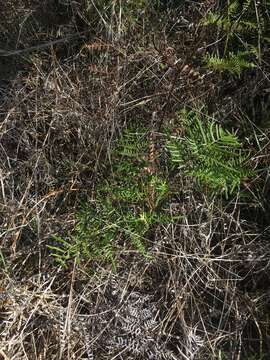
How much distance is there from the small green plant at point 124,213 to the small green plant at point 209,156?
109 mm

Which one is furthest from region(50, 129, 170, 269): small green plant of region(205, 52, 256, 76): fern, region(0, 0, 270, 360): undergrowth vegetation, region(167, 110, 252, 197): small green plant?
region(205, 52, 256, 76): fern

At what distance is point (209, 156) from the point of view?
6.32 feet

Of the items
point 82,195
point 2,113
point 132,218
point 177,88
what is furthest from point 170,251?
point 2,113

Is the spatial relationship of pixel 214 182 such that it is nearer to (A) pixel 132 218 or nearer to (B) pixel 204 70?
(A) pixel 132 218

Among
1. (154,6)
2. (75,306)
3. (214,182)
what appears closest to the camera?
(214,182)

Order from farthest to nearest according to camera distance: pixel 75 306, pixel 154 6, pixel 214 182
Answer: pixel 154 6 < pixel 75 306 < pixel 214 182

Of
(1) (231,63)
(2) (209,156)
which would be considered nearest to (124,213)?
(2) (209,156)

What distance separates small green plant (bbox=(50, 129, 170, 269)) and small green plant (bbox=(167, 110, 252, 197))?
0.11 meters

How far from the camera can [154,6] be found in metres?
2.26

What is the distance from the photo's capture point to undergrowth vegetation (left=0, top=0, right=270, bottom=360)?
2057 millimetres

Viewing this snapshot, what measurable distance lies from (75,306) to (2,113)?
2.29 feet

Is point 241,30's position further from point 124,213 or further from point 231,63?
point 124,213

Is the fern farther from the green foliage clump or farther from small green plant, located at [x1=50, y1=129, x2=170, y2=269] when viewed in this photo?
small green plant, located at [x1=50, y1=129, x2=170, y2=269]

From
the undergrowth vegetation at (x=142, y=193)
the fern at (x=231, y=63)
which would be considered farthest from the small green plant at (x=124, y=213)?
the fern at (x=231, y=63)
